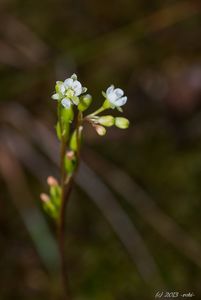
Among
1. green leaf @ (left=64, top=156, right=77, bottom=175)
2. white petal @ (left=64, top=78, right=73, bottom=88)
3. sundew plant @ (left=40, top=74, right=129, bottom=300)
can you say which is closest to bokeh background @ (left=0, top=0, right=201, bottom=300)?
sundew plant @ (left=40, top=74, right=129, bottom=300)

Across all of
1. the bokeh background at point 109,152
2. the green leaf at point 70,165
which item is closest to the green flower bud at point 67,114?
the green leaf at point 70,165

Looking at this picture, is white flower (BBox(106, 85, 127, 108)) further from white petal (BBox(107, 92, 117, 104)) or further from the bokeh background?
the bokeh background

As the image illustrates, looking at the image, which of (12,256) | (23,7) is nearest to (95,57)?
(23,7)

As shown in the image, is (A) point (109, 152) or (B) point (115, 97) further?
(A) point (109, 152)

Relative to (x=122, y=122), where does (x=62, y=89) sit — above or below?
above

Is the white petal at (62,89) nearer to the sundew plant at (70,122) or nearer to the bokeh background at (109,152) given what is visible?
the sundew plant at (70,122)

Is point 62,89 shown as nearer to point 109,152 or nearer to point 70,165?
point 70,165

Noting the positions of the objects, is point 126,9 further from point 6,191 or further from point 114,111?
point 6,191

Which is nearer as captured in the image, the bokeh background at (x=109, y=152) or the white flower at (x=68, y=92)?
the white flower at (x=68, y=92)

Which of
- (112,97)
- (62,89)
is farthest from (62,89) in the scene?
(112,97)
